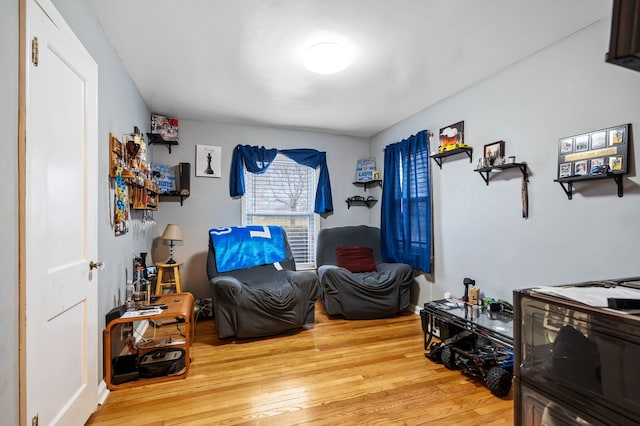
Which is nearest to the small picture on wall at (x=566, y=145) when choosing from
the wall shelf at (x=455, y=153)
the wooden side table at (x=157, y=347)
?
the wall shelf at (x=455, y=153)

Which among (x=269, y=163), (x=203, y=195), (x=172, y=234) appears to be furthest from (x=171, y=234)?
(x=269, y=163)

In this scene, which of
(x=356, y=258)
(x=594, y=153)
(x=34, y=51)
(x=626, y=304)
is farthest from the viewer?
(x=356, y=258)

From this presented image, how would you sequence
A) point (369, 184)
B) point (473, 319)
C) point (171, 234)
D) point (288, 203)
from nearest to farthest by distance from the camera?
point (473, 319) → point (171, 234) → point (288, 203) → point (369, 184)

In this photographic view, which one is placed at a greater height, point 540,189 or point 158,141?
point 158,141

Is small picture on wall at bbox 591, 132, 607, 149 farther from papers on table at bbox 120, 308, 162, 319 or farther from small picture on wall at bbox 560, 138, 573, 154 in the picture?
papers on table at bbox 120, 308, 162, 319

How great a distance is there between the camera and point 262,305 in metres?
2.97

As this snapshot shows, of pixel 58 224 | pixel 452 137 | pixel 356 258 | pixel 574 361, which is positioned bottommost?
pixel 356 258

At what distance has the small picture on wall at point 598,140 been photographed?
1.98 m

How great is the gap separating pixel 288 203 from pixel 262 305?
1.87 m

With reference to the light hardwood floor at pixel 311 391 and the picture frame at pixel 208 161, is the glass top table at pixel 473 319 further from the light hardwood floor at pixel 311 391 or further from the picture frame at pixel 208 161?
the picture frame at pixel 208 161

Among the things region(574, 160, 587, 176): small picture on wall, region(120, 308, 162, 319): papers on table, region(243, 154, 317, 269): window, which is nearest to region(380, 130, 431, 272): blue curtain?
region(243, 154, 317, 269): window

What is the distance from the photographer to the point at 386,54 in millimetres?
2418

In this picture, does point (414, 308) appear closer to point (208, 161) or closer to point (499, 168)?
point (499, 168)

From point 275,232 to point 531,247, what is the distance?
2724 mm
